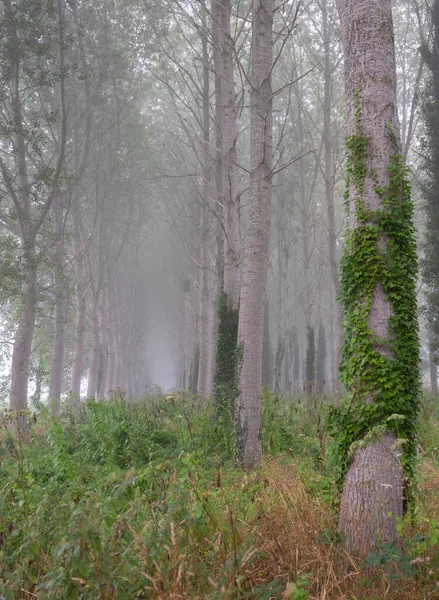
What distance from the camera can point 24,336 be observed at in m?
12.4

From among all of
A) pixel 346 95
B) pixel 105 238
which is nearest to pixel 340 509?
pixel 346 95

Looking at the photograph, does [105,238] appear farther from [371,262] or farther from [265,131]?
[371,262]

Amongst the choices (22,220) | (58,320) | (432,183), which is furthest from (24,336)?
(432,183)

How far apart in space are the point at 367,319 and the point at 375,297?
0.58ft

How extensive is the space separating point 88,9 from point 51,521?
659 inches

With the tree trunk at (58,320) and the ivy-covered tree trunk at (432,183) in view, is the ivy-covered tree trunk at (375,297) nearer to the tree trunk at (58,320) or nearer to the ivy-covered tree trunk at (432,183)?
the ivy-covered tree trunk at (432,183)

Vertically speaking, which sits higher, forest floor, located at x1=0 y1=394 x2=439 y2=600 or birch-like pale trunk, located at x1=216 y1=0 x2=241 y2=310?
birch-like pale trunk, located at x1=216 y1=0 x2=241 y2=310

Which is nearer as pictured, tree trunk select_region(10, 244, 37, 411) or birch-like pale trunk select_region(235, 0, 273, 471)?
birch-like pale trunk select_region(235, 0, 273, 471)

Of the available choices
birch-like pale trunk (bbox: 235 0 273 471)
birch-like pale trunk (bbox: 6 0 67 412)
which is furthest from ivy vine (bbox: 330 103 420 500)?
birch-like pale trunk (bbox: 6 0 67 412)

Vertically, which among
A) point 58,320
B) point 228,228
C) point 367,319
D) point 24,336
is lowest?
point 367,319

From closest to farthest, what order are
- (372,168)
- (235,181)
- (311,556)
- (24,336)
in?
(311,556)
(372,168)
(235,181)
(24,336)

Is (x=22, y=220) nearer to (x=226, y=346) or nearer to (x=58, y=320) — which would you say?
(x=58, y=320)

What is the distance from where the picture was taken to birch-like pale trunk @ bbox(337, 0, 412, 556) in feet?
11.3

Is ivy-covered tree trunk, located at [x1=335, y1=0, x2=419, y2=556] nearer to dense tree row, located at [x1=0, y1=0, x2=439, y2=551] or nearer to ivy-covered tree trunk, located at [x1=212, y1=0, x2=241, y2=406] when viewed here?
dense tree row, located at [x1=0, y1=0, x2=439, y2=551]
